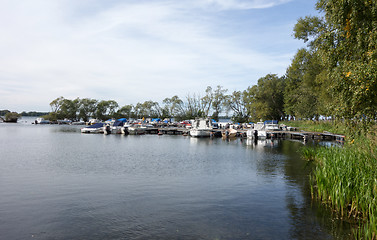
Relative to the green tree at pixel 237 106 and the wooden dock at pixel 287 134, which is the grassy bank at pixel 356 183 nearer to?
the wooden dock at pixel 287 134

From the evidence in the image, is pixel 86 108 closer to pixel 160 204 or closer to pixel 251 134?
pixel 251 134

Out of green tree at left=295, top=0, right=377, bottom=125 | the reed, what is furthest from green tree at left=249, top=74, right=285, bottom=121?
the reed

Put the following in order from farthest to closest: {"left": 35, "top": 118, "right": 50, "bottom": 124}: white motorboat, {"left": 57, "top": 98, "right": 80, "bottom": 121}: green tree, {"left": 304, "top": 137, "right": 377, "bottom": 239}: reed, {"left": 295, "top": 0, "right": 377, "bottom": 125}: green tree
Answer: {"left": 57, "top": 98, "right": 80, "bottom": 121}: green tree
{"left": 35, "top": 118, "right": 50, "bottom": 124}: white motorboat
{"left": 295, "top": 0, "right": 377, "bottom": 125}: green tree
{"left": 304, "top": 137, "right": 377, "bottom": 239}: reed

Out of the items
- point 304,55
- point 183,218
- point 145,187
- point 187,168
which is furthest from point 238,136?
point 183,218

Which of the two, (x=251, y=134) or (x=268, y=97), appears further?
(x=268, y=97)

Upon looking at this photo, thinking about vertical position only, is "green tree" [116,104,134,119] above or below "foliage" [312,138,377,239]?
above

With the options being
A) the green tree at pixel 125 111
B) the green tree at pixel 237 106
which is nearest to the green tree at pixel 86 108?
the green tree at pixel 125 111

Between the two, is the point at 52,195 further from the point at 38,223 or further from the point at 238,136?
the point at 238,136

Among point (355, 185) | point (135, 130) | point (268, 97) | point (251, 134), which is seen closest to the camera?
point (355, 185)

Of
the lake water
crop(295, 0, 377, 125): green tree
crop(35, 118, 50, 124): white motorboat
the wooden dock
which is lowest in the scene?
the lake water

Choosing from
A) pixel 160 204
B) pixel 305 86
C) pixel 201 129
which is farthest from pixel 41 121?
pixel 160 204

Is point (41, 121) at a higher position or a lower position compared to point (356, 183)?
higher

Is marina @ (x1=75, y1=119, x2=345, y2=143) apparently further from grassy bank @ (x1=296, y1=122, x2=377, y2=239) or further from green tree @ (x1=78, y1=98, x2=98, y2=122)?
green tree @ (x1=78, y1=98, x2=98, y2=122)

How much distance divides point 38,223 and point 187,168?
14498mm
